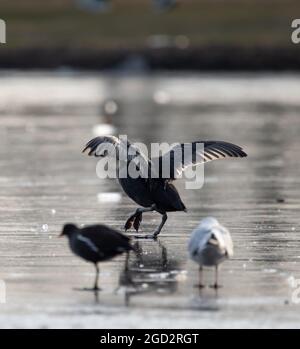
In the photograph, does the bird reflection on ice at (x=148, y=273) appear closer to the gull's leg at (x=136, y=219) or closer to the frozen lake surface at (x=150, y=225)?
the frozen lake surface at (x=150, y=225)

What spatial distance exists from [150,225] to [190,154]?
1312 mm

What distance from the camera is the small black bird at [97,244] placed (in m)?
12.2

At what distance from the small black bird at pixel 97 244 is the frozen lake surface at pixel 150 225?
0.88ft

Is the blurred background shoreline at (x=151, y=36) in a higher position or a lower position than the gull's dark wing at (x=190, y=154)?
higher

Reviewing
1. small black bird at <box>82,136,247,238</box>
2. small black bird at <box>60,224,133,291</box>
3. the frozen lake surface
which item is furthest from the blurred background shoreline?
small black bird at <box>60,224,133,291</box>

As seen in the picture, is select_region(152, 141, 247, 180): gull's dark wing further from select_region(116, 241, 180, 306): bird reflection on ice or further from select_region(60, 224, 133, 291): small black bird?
select_region(60, 224, 133, 291): small black bird

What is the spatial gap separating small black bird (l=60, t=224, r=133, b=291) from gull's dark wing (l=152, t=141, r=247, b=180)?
3.24 metres

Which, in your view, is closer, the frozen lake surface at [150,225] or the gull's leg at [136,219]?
the frozen lake surface at [150,225]

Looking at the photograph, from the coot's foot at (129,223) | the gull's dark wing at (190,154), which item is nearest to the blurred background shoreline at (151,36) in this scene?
the gull's dark wing at (190,154)

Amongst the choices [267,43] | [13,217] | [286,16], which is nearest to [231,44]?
[267,43]

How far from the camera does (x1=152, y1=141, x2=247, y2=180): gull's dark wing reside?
15.6m
